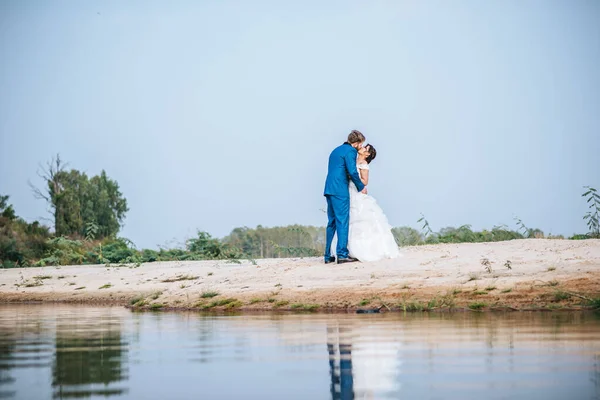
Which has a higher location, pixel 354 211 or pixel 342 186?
pixel 342 186

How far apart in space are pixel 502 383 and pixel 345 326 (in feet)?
13.2

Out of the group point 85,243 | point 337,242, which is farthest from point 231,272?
point 85,243

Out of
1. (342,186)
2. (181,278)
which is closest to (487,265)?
(342,186)

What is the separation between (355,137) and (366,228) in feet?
5.44

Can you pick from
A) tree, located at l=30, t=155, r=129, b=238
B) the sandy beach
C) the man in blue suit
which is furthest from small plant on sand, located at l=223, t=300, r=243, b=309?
tree, located at l=30, t=155, r=129, b=238

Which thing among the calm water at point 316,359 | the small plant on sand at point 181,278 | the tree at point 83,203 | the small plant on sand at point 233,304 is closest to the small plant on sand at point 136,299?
the small plant on sand at point 181,278

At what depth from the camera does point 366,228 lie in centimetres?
1454

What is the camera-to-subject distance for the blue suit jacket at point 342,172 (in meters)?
14.5

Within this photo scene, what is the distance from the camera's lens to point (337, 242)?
1468 cm

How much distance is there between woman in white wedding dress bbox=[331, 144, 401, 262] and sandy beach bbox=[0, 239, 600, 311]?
0.41 metres

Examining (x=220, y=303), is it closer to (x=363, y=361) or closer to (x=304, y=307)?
(x=304, y=307)

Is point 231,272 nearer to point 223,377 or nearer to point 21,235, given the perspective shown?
point 223,377

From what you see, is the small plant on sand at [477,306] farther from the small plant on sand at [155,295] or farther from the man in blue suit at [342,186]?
the small plant on sand at [155,295]

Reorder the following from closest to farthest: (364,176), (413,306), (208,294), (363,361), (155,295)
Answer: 1. (363,361)
2. (413,306)
3. (208,294)
4. (155,295)
5. (364,176)
